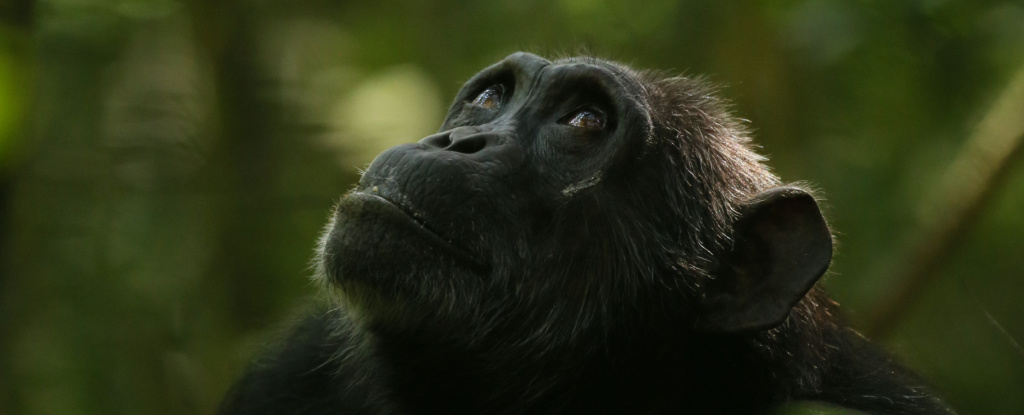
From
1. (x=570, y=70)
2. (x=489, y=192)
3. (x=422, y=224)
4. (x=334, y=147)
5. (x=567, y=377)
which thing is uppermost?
(x=570, y=70)

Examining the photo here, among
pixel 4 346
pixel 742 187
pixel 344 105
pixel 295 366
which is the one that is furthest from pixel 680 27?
pixel 4 346

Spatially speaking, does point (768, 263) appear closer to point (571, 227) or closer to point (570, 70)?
point (571, 227)

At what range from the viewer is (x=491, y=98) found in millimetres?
5352

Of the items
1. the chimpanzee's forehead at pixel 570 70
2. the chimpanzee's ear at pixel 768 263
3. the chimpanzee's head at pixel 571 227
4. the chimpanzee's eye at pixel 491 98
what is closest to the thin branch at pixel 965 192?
the chimpanzee's head at pixel 571 227

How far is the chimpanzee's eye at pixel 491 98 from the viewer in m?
5.31

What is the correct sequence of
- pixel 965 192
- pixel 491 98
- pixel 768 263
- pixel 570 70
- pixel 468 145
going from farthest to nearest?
pixel 965 192 < pixel 491 98 < pixel 570 70 < pixel 768 263 < pixel 468 145

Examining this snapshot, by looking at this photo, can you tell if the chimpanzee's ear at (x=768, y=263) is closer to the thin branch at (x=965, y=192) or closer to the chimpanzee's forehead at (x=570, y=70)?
the chimpanzee's forehead at (x=570, y=70)

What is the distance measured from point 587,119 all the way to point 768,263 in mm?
996

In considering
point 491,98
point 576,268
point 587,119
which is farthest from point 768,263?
point 491,98

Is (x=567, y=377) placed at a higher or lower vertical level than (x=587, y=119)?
lower

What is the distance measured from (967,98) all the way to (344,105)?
15.6ft

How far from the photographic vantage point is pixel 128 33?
8.63m

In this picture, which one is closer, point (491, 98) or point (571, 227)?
point (571, 227)

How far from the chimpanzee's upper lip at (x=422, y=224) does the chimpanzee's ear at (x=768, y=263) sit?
1.08 meters
